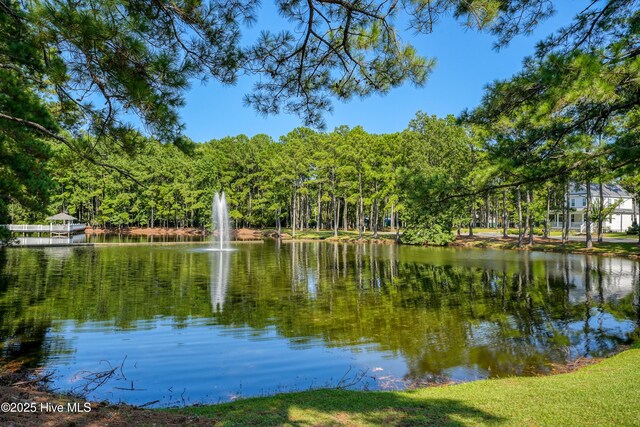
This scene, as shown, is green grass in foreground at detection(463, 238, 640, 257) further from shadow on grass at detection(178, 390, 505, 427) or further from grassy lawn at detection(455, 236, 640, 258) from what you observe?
shadow on grass at detection(178, 390, 505, 427)

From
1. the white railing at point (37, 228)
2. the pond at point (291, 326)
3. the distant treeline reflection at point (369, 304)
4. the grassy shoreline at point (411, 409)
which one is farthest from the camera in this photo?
the white railing at point (37, 228)

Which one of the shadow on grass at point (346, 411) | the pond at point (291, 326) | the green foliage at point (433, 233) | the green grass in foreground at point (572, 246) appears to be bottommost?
the pond at point (291, 326)

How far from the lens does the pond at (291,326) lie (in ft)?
24.1

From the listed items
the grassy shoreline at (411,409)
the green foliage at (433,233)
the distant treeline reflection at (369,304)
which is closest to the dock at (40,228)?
the distant treeline reflection at (369,304)

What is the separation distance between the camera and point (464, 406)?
5125 millimetres

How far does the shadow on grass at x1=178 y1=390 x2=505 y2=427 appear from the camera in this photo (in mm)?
4617

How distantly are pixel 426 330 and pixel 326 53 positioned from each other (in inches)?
284

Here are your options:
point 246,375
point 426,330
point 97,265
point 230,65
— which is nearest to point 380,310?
point 426,330

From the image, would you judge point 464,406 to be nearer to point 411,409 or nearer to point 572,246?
point 411,409

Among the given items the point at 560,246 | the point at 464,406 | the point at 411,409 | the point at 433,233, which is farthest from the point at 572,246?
the point at 411,409

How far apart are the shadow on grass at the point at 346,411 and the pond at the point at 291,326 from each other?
1181mm

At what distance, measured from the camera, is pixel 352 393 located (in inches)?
233

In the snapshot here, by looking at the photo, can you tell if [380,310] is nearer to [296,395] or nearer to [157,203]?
[296,395]

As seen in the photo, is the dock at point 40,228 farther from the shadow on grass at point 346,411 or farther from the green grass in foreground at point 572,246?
the green grass in foreground at point 572,246
